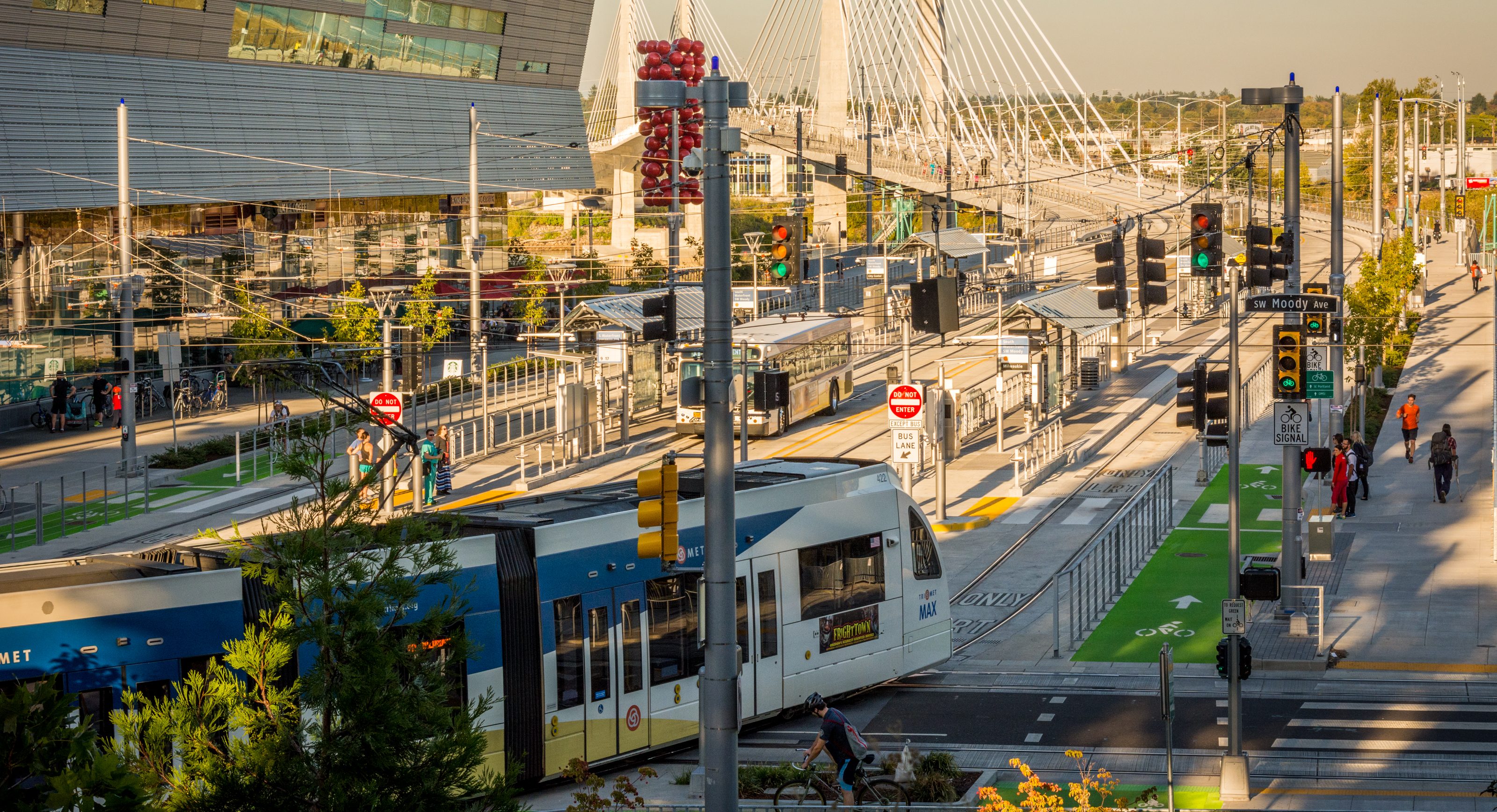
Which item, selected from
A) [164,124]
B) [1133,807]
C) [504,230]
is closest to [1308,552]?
[1133,807]

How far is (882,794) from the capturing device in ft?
48.2

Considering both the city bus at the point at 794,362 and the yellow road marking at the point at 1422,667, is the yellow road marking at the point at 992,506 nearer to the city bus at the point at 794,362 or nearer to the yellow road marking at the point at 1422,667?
the city bus at the point at 794,362

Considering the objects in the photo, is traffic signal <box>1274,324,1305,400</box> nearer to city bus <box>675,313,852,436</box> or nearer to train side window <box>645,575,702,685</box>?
train side window <box>645,575,702,685</box>

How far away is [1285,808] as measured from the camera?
49.5 feet

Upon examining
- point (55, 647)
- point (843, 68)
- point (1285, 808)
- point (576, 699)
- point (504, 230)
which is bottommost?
point (1285, 808)

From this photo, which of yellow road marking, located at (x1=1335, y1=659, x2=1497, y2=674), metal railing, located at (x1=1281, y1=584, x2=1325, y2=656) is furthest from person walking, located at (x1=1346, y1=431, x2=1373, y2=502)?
yellow road marking, located at (x1=1335, y1=659, x2=1497, y2=674)

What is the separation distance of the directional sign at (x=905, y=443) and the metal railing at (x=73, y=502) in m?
15.4

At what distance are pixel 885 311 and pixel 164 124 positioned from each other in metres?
27.7

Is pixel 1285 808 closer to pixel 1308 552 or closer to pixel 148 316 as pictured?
pixel 1308 552

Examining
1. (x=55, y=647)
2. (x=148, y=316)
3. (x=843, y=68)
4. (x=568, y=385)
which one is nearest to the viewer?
(x=55, y=647)

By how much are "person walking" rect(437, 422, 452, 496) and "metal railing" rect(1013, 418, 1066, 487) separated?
39.7 feet

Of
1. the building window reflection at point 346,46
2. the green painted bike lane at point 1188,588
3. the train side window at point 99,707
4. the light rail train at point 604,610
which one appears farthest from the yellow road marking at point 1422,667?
the building window reflection at point 346,46

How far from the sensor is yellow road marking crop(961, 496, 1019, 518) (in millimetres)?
31719

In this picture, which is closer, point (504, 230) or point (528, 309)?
point (528, 309)
